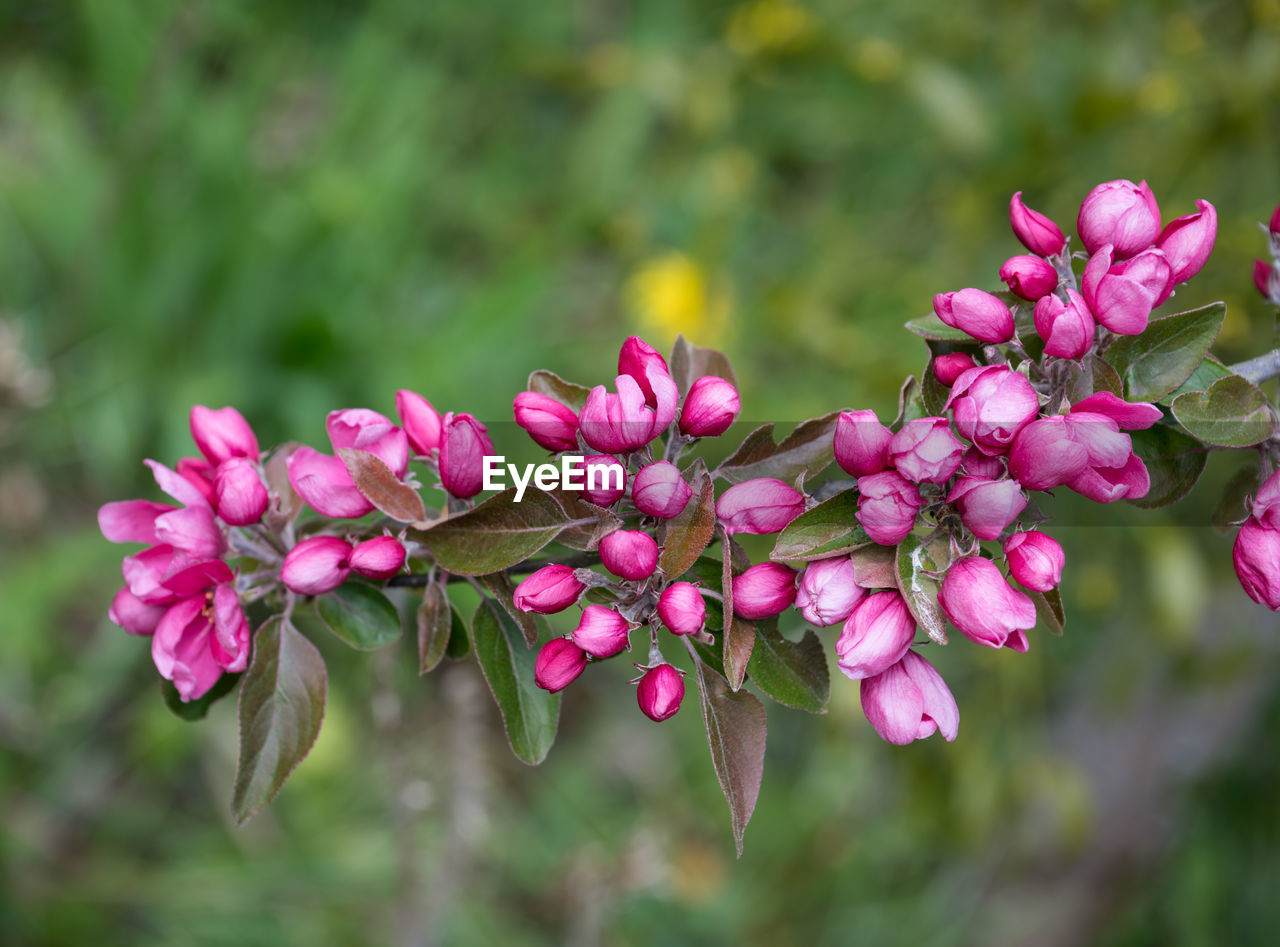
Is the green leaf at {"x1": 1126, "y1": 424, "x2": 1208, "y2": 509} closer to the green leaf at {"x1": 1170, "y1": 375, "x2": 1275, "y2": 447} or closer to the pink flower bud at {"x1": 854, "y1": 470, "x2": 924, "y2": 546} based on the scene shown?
the green leaf at {"x1": 1170, "y1": 375, "x2": 1275, "y2": 447}

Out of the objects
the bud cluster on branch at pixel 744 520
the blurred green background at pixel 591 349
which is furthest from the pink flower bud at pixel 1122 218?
the blurred green background at pixel 591 349

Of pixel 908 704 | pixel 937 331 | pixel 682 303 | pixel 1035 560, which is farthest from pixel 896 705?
pixel 682 303

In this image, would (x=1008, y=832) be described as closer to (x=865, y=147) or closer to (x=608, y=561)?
(x=865, y=147)

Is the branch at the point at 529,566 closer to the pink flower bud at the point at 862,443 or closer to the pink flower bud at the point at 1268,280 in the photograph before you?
the pink flower bud at the point at 862,443

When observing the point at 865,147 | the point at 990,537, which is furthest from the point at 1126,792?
the point at 990,537

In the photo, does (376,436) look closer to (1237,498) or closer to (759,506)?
(759,506)

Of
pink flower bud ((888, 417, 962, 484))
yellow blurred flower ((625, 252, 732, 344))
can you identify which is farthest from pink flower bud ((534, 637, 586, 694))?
yellow blurred flower ((625, 252, 732, 344))

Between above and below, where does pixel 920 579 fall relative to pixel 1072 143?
above
